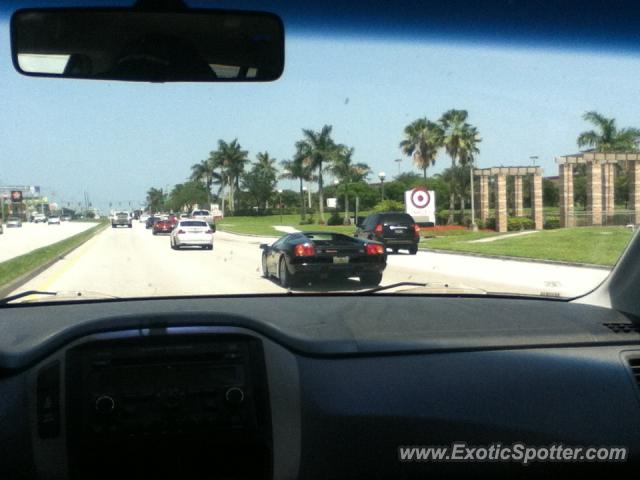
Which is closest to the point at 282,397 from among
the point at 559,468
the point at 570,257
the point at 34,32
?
the point at 559,468

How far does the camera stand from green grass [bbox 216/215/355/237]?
18.5 ft

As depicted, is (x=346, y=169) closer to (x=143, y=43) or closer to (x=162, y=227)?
(x=143, y=43)

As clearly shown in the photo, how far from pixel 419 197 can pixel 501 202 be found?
25.7 inches

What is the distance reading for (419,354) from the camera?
3.67 meters

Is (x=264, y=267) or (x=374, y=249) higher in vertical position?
(x=374, y=249)

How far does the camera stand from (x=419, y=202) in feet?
18.0

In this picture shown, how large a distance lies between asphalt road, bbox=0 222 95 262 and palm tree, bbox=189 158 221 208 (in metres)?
2.69

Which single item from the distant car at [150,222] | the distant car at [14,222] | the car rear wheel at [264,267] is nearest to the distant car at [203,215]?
the car rear wheel at [264,267]

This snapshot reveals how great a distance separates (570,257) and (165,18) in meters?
3.64

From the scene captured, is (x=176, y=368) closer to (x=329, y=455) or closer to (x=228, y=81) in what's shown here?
(x=329, y=455)

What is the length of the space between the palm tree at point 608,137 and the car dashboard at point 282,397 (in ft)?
5.12

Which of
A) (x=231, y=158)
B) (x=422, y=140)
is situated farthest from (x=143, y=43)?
(x=422, y=140)

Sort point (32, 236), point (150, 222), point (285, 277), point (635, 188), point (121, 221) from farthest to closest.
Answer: point (32, 236) → point (121, 221) → point (150, 222) → point (285, 277) → point (635, 188)

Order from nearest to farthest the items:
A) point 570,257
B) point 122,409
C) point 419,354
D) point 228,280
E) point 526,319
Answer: point 122,409
point 419,354
point 526,319
point 570,257
point 228,280
